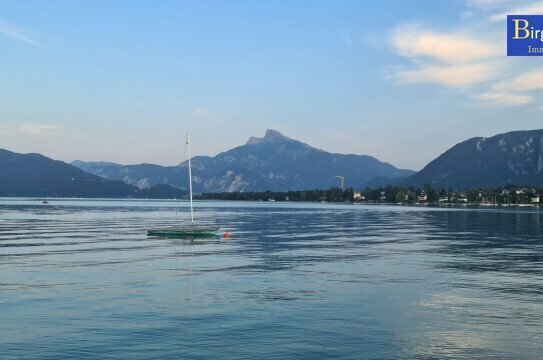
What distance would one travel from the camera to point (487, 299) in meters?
49.1

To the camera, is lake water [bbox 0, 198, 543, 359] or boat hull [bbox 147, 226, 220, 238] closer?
lake water [bbox 0, 198, 543, 359]

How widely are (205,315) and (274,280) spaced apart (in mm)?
17500

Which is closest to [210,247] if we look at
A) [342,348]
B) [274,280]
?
[274,280]

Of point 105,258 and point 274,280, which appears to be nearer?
point 274,280

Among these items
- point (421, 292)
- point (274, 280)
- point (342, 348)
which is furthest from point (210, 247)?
point (342, 348)

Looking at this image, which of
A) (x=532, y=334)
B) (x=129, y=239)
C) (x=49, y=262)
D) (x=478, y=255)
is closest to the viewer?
(x=532, y=334)

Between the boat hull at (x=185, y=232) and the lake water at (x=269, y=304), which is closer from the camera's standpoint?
the lake water at (x=269, y=304)

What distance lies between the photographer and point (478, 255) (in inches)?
3334

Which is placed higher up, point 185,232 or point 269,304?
point 185,232

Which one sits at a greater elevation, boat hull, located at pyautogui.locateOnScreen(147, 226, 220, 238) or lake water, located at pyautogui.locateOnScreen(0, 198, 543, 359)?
boat hull, located at pyautogui.locateOnScreen(147, 226, 220, 238)

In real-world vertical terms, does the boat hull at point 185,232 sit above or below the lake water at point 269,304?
above

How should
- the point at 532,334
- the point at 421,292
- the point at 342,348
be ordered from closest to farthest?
the point at 342,348
the point at 532,334
the point at 421,292

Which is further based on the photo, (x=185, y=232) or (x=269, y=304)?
(x=185, y=232)

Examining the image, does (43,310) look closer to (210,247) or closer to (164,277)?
(164,277)
